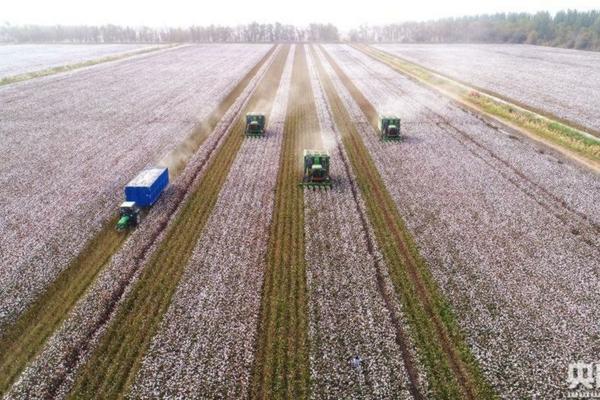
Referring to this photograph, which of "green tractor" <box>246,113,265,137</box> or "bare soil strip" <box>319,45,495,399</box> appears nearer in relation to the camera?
"bare soil strip" <box>319,45,495,399</box>

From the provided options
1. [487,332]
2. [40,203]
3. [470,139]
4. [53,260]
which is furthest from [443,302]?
[470,139]

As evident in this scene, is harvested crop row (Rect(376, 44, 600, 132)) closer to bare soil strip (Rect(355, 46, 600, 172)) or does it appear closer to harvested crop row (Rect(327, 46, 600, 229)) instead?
bare soil strip (Rect(355, 46, 600, 172))

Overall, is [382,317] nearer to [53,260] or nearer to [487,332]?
[487,332]

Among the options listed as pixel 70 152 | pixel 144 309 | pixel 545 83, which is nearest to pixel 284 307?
pixel 144 309

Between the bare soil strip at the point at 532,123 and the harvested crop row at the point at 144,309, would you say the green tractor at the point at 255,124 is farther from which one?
the bare soil strip at the point at 532,123

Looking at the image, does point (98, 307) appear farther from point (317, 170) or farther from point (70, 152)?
point (70, 152)

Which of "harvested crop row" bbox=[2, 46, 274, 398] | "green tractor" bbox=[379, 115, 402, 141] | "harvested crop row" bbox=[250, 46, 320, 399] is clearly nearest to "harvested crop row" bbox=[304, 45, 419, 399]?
"harvested crop row" bbox=[250, 46, 320, 399]
